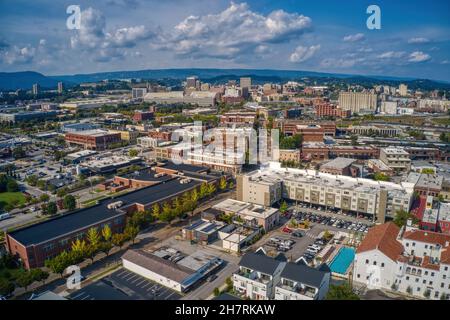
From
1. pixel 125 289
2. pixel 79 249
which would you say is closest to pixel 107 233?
pixel 79 249

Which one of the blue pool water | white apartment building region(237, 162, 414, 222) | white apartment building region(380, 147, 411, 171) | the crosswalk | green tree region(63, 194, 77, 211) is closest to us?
the blue pool water

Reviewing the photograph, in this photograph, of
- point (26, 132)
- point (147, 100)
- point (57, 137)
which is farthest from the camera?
point (147, 100)

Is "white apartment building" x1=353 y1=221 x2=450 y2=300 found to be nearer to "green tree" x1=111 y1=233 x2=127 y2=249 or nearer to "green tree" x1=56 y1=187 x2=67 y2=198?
"green tree" x1=111 y1=233 x2=127 y2=249

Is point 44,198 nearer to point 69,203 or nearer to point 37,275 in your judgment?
point 69,203

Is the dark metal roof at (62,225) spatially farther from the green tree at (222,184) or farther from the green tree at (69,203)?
the green tree at (222,184)

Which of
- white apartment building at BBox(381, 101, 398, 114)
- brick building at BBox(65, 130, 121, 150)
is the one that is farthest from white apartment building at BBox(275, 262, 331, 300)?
white apartment building at BBox(381, 101, 398, 114)
